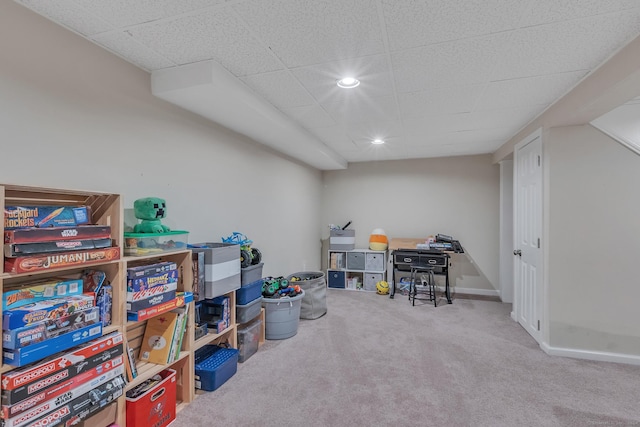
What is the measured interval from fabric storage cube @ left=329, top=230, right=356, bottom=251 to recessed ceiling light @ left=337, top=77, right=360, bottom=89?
3.16 metres

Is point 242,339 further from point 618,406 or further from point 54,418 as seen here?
point 618,406

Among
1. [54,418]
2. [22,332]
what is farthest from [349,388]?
[22,332]

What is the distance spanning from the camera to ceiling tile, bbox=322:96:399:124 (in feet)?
8.75

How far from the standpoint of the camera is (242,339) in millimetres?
2617

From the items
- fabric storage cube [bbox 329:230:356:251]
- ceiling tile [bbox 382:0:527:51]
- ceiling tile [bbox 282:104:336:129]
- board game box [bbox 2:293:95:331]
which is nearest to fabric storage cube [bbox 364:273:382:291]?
fabric storage cube [bbox 329:230:356:251]

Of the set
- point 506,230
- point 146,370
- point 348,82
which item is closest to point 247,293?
point 146,370

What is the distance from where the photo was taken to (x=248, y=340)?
2.67m

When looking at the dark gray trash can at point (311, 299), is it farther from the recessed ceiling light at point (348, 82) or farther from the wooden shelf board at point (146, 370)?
the recessed ceiling light at point (348, 82)

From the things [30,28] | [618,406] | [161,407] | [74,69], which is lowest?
[618,406]

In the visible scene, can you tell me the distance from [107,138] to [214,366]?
5.60 feet

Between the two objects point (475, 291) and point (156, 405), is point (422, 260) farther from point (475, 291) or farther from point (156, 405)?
point (156, 405)

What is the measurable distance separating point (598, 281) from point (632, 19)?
2.13 metres

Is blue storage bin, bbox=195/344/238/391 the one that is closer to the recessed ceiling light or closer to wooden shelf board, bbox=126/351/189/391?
wooden shelf board, bbox=126/351/189/391

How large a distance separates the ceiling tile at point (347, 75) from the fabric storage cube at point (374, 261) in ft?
10.0
